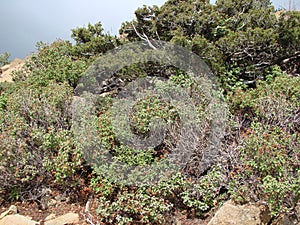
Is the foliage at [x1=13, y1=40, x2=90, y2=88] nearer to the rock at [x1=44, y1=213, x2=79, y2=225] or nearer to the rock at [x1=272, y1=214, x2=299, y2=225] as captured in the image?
the rock at [x1=44, y1=213, x2=79, y2=225]

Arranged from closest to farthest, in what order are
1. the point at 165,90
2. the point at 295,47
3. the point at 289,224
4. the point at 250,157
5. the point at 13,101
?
the point at 289,224, the point at 250,157, the point at 165,90, the point at 13,101, the point at 295,47

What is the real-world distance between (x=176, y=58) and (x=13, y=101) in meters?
3.49

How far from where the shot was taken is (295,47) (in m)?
6.97

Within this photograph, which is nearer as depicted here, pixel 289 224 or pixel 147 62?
pixel 289 224

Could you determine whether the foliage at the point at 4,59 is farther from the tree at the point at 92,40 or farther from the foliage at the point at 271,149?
the foliage at the point at 271,149

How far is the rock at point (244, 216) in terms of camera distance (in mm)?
3996

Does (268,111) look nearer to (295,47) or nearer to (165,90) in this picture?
(165,90)

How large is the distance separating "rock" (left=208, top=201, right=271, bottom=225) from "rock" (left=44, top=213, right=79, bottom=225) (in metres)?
2.18

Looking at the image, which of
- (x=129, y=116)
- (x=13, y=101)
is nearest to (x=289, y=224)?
(x=129, y=116)

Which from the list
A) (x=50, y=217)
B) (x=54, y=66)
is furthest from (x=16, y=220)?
(x=54, y=66)

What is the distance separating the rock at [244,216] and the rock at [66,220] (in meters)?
2.18

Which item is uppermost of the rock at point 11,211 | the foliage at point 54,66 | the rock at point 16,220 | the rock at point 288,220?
the foliage at point 54,66

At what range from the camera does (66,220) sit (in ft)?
16.1

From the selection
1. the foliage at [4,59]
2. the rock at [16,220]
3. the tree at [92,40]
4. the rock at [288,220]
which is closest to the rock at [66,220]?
the rock at [16,220]
